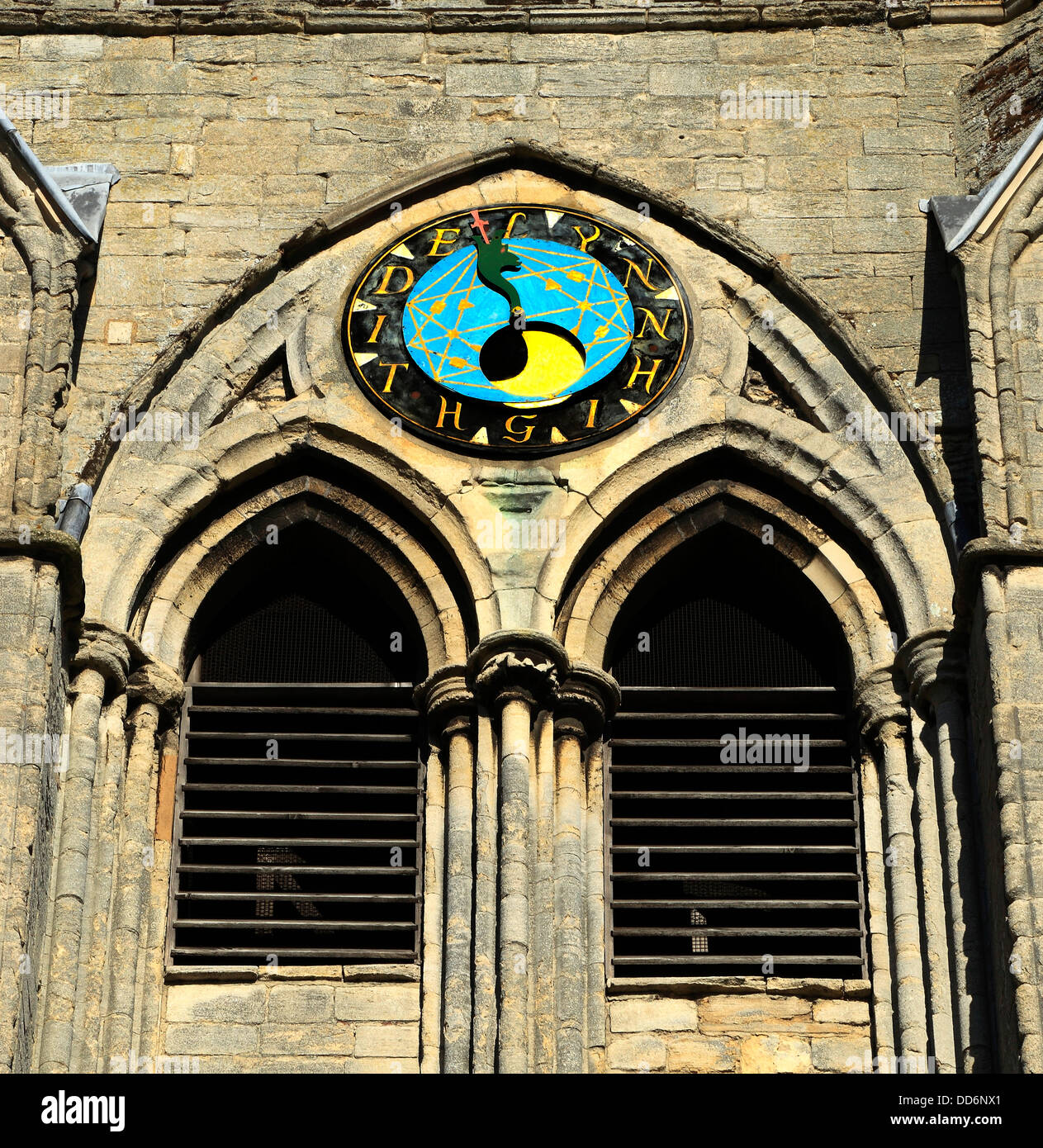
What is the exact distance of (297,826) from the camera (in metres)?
15.4

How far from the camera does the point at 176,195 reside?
1714cm

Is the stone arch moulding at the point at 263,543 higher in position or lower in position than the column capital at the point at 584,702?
higher

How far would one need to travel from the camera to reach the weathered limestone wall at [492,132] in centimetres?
1680

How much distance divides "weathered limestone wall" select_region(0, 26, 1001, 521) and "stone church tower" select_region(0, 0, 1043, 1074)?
0.03m

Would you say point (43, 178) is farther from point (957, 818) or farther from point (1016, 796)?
point (1016, 796)

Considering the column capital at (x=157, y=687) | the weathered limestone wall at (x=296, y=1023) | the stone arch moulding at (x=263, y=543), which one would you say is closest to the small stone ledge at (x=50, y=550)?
the column capital at (x=157, y=687)

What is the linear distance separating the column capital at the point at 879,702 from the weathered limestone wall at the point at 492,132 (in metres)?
1.88

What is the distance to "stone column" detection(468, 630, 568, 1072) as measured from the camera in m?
14.2

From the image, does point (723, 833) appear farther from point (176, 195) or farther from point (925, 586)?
point (176, 195)

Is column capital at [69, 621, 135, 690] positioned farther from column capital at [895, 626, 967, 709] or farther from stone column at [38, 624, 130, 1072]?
column capital at [895, 626, 967, 709]

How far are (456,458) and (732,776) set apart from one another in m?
2.08

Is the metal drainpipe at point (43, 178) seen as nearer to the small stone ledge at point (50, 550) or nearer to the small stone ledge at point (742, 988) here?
the small stone ledge at point (50, 550)
